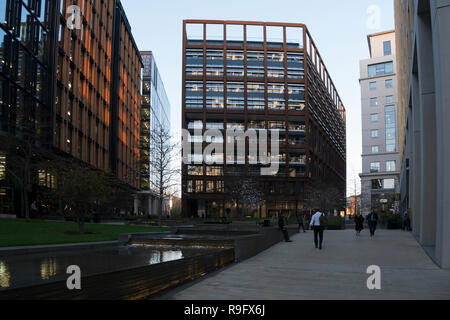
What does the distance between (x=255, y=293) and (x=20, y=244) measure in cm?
978

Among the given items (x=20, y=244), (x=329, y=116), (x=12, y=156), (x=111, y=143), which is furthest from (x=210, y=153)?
(x=20, y=244)

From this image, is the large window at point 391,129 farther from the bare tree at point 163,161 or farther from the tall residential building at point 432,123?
the tall residential building at point 432,123

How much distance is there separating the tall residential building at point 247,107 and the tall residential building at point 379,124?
824 centimetres

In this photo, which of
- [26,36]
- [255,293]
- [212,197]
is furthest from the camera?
[212,197]

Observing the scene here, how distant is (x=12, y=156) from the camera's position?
29672 millimetres

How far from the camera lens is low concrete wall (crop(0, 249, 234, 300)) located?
520 cm

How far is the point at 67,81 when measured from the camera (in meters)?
44.6

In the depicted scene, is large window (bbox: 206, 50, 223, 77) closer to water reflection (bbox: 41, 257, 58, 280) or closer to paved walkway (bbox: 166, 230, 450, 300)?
paved walkway (bbox: 166, 230, 450, 300)

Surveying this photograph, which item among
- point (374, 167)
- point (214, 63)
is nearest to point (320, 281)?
point (374, 167)

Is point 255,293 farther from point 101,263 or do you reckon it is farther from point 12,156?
point 12,156

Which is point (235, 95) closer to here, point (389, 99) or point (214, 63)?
point (214, 63)

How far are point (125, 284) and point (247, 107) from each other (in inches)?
3152

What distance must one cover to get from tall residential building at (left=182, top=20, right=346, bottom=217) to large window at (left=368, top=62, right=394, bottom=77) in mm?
12592

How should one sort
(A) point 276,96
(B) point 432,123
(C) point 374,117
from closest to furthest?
(B) point 432,123, (C) point 374,117, (A) point 276,96
